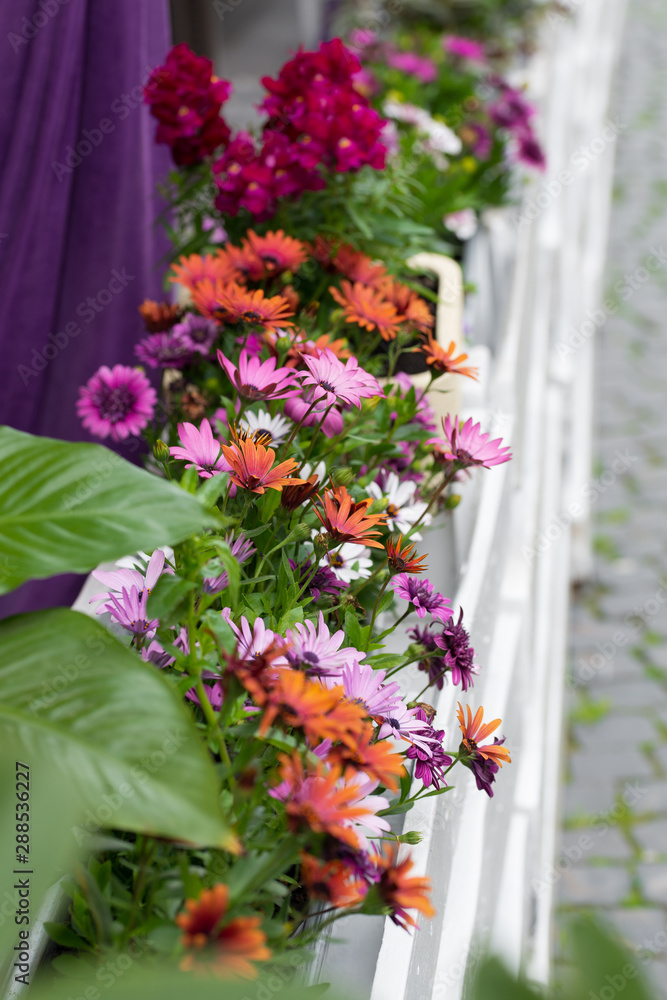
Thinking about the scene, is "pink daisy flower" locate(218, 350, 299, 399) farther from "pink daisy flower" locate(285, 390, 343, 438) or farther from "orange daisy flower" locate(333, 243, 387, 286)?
"orange daisy flower" locate(333, 243, 387, 286)

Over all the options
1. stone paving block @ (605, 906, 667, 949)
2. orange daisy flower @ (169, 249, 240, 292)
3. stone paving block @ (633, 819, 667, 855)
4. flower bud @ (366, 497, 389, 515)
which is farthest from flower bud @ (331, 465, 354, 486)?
stone paving block @ (633, 819, 667, 855)

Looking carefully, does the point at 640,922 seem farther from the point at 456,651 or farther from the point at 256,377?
the point at 256,377

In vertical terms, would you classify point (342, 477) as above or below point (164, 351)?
below

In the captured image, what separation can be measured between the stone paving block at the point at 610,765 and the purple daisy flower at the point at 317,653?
1399 millimetres

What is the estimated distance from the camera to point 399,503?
658mm

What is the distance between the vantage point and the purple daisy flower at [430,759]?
19.1 inches

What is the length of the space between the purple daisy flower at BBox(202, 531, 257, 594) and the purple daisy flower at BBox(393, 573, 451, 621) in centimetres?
10

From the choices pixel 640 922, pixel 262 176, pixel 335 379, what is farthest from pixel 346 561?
pixel 640 922

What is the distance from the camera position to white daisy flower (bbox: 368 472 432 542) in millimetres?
634

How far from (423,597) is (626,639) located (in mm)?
1555

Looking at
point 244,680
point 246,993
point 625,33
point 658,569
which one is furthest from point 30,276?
point 625,33

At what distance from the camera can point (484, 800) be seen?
771mm

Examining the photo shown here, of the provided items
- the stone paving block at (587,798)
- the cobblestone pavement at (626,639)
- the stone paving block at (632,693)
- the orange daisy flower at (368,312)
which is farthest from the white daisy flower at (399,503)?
the stone paving block at (632,693)

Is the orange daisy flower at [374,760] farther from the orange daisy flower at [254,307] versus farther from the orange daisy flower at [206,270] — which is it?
the orange daisy flower at [206,270]
